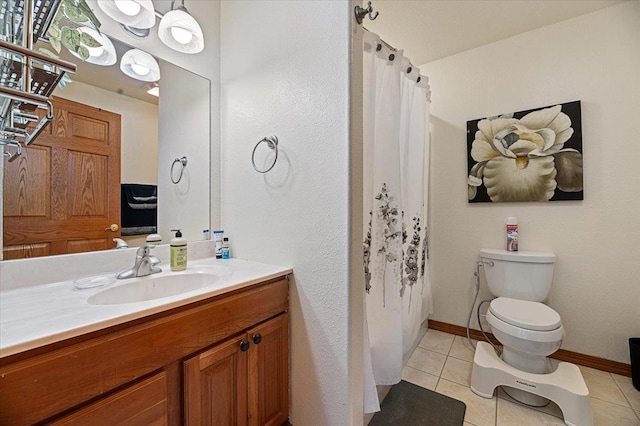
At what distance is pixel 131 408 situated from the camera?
0.69m

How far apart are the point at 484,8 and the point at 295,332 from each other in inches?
88.6

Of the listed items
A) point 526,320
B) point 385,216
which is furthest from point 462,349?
point 385,216

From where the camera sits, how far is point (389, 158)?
4.80ft

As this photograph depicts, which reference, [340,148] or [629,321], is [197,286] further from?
[629,321]

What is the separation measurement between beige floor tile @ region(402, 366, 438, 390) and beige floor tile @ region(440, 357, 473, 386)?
87mm

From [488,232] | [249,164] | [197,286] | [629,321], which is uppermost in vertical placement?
[249,164]

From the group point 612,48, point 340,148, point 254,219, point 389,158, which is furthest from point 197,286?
point 612,48

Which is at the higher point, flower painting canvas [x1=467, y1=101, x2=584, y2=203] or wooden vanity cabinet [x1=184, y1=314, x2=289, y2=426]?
flower painting canvas [x1=467, y1=101, x2=584, y2=203]

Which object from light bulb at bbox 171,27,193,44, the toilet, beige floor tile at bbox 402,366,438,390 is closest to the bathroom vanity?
beige floor tile at bbox 402,366,438,390

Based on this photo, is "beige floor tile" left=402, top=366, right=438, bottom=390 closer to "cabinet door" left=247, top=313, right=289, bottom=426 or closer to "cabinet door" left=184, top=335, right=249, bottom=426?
"cabinet door" left=247, top=313, right=289, bottom=426

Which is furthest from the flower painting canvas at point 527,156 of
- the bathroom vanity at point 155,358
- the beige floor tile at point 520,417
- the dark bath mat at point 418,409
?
the bathroom vanity at point 155,358

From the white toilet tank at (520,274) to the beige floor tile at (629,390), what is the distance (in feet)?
1.91

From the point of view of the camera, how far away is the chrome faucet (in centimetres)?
104

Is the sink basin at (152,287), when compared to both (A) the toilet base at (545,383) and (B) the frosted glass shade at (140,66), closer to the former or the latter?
(B) the frosted glass shade at (140,66)
